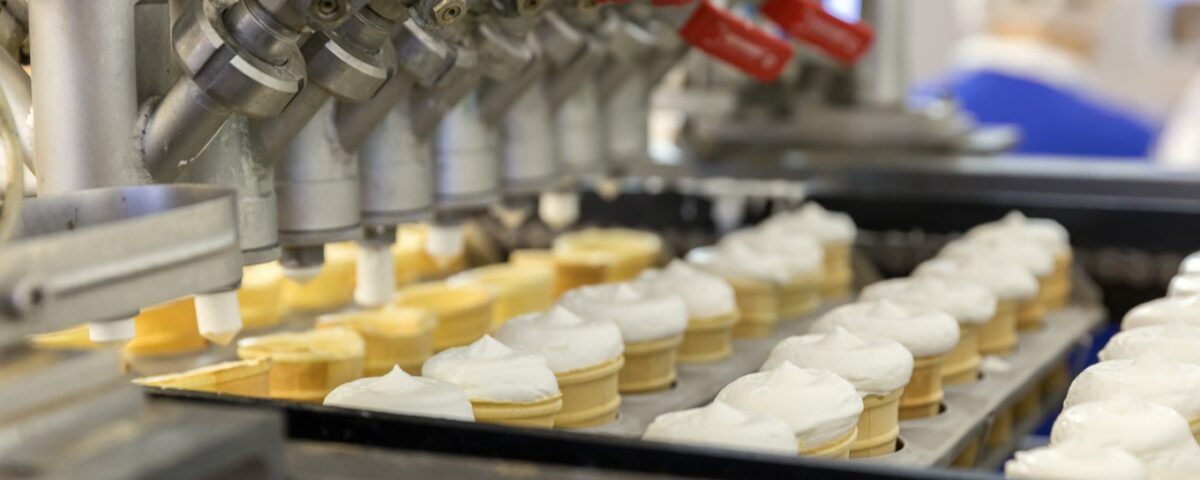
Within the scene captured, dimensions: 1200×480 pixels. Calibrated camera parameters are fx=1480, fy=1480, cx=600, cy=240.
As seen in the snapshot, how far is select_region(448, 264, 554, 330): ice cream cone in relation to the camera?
254 cm

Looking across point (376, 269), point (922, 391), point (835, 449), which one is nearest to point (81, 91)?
point (376, 269)

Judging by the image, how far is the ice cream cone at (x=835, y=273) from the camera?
2.84 m

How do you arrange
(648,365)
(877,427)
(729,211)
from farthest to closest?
(729,211), (648,365), (877,427)

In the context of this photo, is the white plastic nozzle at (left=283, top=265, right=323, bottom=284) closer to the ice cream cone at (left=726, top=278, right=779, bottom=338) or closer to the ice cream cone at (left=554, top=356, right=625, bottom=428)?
the ice cream cone at (left=554, top=356, right=625, bottom=428)

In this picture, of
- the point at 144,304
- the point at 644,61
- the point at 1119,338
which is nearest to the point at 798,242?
the point at 644,61

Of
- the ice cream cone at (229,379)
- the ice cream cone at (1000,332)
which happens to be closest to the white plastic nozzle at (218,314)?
the ice cream cone at (229,379)

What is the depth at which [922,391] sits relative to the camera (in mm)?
2037

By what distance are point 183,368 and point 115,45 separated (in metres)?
0.71

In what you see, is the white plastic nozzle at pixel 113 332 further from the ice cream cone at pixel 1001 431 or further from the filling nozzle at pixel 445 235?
the ice cream cone at pixel 1001 431

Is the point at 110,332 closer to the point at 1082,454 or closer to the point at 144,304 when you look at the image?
the point at 144,304

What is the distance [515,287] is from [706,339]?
410 millimetres

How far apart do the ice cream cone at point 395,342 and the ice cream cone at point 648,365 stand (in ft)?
0.98

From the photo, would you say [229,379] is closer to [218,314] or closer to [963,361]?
[218,314]

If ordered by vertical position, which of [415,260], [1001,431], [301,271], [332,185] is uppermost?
[332,185]
